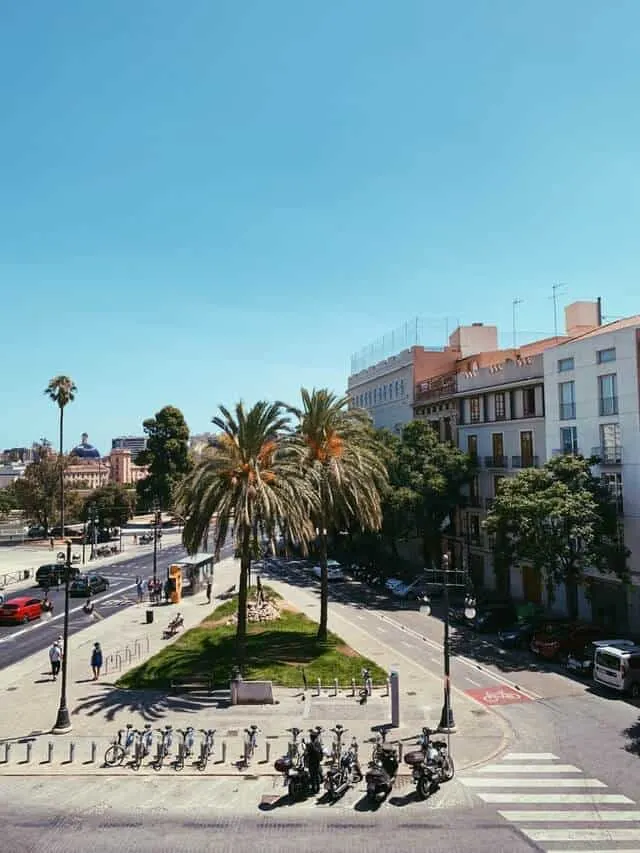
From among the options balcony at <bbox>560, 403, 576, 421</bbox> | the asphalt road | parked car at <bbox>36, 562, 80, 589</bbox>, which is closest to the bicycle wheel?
the asphalt road

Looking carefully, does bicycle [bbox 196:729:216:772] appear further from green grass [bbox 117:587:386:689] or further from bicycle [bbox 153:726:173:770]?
green grass [bbox 117:587:386:689]

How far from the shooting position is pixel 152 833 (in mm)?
15164

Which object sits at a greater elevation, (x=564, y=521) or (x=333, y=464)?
(x=333, y=464)

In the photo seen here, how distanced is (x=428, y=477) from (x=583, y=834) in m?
34.3

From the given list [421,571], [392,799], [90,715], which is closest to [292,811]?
[392,799]

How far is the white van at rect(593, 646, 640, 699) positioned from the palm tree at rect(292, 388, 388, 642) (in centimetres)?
1236

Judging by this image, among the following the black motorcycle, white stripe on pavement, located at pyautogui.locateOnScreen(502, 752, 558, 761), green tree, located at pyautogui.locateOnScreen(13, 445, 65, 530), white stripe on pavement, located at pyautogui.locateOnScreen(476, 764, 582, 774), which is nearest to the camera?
the black motorcycle

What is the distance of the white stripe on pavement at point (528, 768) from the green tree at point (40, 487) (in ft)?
246

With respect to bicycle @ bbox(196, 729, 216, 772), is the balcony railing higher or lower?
higher

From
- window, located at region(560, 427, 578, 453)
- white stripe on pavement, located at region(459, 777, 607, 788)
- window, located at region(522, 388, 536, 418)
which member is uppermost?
window, located at region(522, 388, 536, 418)

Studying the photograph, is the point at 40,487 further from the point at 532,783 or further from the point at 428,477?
the point at 532,783

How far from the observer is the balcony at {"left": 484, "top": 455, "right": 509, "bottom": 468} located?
4866 cm

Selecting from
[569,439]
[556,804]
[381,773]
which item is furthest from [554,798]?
[569,439]

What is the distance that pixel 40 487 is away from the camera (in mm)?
85125
